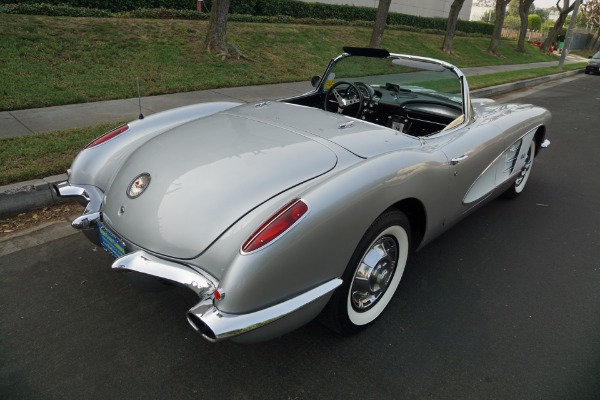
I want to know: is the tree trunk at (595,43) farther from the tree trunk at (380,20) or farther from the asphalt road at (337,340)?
the asphalt road at (337,340)

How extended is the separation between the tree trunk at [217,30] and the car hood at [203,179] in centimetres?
733

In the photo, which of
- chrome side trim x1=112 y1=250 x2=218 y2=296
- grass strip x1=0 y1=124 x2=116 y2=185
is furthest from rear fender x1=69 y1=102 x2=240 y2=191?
grass strip x1=0 y1=124 x2=116 y2=185

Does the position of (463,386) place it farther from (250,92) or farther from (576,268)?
(250,92)

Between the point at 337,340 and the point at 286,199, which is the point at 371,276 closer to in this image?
the point at 337,340

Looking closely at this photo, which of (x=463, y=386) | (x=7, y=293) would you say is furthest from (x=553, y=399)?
(x=7, y=293)

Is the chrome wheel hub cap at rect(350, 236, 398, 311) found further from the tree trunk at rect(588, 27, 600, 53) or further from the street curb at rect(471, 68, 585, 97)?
the tree trunk at rect(588, 27, 600, 53)

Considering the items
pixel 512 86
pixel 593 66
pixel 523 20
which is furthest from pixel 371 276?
pixel 523 20

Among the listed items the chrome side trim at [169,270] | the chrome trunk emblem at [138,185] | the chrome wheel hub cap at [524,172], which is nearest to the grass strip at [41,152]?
the chrome trunk emblem at [138,185]

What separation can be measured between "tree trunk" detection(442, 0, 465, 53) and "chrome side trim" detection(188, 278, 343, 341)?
703 inches

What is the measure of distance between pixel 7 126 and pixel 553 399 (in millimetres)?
5647

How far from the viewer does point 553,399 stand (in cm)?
194

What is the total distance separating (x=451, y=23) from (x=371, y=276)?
17.5m

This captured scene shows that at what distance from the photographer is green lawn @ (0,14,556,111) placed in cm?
653

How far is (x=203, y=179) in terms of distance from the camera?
2.03 meters
